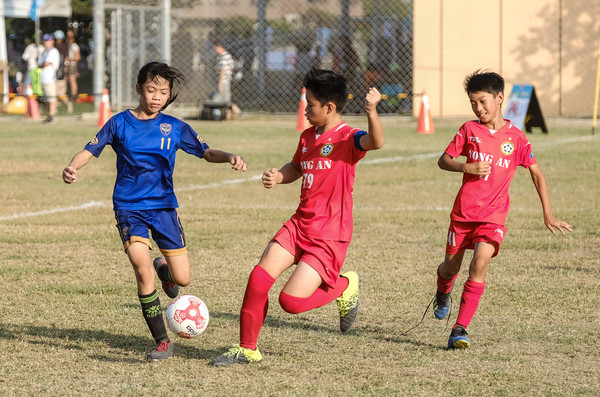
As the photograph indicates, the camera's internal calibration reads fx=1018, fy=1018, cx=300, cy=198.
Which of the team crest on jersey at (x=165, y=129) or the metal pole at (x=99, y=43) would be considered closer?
the team crest on jersey at (x=165, y=129)

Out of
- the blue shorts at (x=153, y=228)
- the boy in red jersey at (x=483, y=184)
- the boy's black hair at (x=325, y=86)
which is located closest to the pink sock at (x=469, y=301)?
the boy in red jersey at (x=483, y=184)

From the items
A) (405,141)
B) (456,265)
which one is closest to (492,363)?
(456,265)

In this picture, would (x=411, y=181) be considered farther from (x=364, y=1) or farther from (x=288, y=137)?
(x=364, y=1)

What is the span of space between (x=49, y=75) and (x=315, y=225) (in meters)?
20.5

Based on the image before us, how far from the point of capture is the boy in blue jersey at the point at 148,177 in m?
5.67

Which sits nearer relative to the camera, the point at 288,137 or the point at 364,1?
the point at 288,137

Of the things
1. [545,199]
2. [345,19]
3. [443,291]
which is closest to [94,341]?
[443,291]

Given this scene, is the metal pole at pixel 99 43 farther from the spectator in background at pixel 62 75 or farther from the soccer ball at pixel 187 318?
the soccer ball at pixel 187 318

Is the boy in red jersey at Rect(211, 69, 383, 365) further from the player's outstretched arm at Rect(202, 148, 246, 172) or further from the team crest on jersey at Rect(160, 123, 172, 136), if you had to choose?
the team crest on jersey at Rect(160, 123, 172, 136)

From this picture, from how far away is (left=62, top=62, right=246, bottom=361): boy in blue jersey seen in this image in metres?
5.67

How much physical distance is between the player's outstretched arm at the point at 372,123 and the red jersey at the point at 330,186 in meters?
0.14

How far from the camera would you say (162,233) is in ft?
19.0

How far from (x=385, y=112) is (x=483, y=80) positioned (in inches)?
826

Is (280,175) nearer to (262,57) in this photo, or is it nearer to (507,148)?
(507,148)
